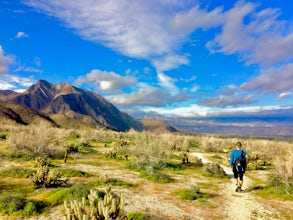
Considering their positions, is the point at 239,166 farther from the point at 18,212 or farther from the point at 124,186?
the point at 18,212

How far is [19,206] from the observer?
9.85m

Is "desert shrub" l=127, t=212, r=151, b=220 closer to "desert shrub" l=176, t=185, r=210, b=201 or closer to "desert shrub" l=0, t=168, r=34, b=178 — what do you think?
"desert shrub" l=176, t=185, r=210, b=201

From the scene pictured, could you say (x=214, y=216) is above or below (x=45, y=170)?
below

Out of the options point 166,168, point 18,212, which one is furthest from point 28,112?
point 18,212

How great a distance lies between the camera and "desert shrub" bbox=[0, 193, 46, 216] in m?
9.58

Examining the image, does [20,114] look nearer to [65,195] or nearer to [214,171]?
[214,171]

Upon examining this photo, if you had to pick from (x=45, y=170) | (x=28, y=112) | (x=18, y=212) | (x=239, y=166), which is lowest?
(x=18, y=212)

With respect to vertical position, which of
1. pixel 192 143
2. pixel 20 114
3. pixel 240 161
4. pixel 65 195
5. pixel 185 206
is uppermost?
pixel 20 114

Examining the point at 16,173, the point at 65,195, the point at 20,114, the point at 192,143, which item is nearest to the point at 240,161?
the point at 65,195

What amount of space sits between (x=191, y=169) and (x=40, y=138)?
577 inches

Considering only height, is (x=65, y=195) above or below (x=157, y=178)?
below

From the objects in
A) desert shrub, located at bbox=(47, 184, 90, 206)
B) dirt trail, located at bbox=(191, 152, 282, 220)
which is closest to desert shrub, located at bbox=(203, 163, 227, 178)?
dirt trail, located at bbox=(191, 152, 282, 220)

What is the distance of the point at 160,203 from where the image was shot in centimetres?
1180

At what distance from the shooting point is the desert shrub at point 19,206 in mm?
9577
